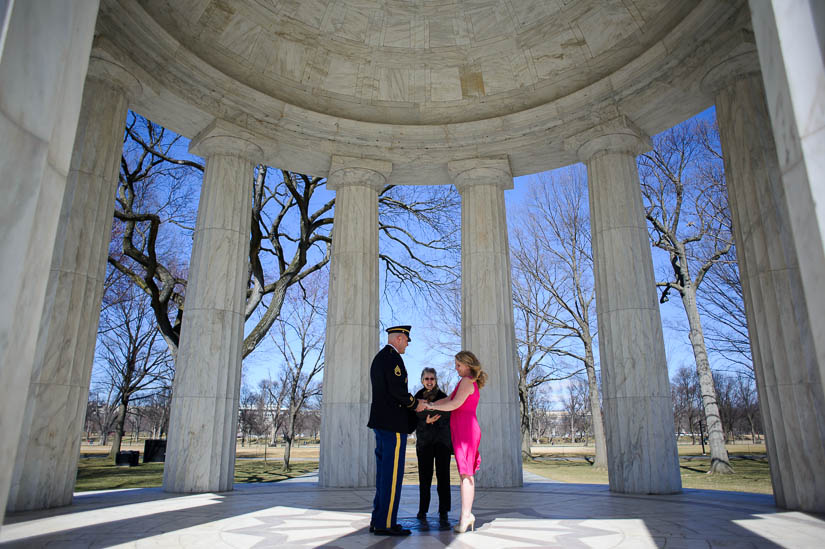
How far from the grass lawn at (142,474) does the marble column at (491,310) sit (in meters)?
23.5

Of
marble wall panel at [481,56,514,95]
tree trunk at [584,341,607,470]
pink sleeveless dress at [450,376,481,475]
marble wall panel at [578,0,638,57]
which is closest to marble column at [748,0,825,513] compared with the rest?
pink sleeveless dress at [450,376,481,475]

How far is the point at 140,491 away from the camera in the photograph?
87.6 feet

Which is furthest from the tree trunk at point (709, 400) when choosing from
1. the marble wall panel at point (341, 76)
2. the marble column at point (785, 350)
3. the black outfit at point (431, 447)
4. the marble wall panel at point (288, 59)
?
the marble wall panel at point (288, 59)

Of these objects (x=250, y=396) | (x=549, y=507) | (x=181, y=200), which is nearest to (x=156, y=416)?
(x=250, y=396)

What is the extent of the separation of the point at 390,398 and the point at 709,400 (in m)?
37.7

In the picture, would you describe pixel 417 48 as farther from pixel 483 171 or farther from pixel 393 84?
pixel 483 171

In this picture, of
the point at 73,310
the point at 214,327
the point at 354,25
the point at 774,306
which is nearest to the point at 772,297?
the point at 774,306

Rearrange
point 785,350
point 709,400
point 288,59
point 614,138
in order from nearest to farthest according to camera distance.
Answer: point 785,350 → point 614,138 → point 288,59 → point 709,400

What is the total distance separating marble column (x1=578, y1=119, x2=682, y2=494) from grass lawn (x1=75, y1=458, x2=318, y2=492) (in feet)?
99.9

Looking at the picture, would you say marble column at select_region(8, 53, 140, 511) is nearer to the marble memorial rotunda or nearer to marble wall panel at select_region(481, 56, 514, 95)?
the marble memorial rotunda

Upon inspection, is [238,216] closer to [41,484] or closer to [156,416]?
[41,484]

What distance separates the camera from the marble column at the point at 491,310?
3067 centimetres

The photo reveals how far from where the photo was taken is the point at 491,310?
32875 millimetres

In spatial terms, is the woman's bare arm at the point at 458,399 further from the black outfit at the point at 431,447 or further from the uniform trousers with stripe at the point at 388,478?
the black outfit at the point at 431,447
